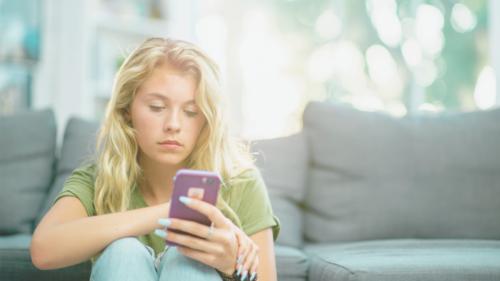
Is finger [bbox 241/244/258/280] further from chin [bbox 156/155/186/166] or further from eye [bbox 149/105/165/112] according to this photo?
eye [bbox 149/105/165/112]

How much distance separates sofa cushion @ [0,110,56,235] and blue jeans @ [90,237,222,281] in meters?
1.00

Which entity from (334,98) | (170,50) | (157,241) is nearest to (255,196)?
(157,241)

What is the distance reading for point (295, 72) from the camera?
368 centimetres

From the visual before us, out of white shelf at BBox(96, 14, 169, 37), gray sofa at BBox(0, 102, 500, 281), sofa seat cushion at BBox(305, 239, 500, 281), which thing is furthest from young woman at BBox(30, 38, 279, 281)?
white shelf at BBox(96, 14, 169, 37)

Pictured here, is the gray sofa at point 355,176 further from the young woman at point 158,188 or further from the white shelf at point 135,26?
the white shelf at point 135,26

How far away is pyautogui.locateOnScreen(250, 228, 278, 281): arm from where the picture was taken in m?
1.40

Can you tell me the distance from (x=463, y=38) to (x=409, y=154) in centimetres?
166

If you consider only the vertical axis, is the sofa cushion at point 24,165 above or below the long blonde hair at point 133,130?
below

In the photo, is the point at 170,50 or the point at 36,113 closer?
the point at 170,50

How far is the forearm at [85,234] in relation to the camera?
4.22 feet

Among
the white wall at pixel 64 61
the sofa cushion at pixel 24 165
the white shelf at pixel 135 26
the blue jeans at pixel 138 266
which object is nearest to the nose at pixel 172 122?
the blue jeans at pixel 138 266

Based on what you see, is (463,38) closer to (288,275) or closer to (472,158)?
(472,158)

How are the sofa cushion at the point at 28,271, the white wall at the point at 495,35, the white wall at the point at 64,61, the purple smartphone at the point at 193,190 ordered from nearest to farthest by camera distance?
1. the purple smartphone at the point at 193,190
2. the sofa cushion at the point at 28,271
3. the white wall at the point at 495,35
4. the white wall at the point at 64,61

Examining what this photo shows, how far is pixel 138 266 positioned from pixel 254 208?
356mm
